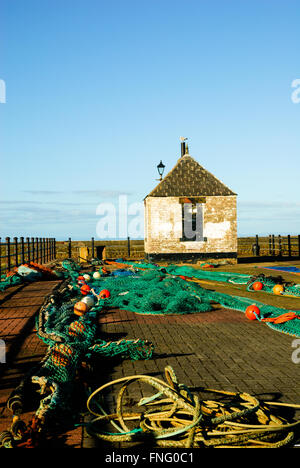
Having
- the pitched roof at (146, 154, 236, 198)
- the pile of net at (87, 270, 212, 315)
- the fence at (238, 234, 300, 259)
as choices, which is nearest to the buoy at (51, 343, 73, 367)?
the pile of net at (87, 270, 212, 315)

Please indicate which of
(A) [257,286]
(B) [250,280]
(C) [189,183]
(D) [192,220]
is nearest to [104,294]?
(A) [257,286]

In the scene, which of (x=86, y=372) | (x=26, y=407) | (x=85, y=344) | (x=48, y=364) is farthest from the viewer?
(x=85, y=344)

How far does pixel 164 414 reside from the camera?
3.67 m

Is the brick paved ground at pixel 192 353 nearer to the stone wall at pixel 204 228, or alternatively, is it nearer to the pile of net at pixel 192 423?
the pile of net at pixel 192 423

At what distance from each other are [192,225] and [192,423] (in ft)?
71.6

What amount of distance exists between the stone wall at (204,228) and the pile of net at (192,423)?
68.2ft

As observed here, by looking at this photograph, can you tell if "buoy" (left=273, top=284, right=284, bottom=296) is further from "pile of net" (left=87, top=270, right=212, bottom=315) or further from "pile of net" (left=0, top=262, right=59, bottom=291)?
"pile of net" (left=0, top=262, right=59, bottom=291)

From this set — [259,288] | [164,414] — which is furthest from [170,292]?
[164,414]

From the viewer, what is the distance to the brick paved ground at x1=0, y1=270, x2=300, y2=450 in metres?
4.83

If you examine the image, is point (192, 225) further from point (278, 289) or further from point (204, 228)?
point (278, 289)

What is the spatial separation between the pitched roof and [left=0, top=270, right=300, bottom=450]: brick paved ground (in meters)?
16.2

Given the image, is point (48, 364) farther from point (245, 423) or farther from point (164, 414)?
A: point (245, 423)

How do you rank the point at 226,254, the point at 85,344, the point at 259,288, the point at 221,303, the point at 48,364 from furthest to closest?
the point at 226,254 < the point at 259,288 < the point at 221,303 < the point at 85,344 < the point at 48,364

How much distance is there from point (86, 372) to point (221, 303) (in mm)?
5590
